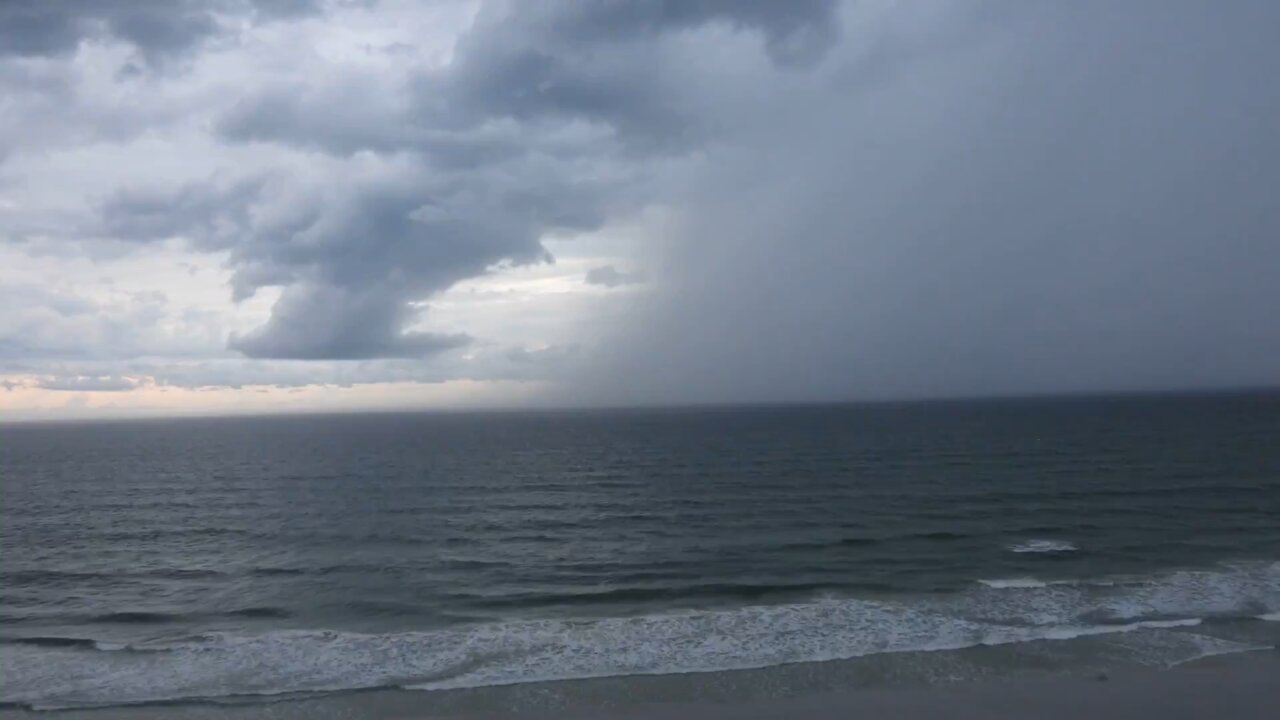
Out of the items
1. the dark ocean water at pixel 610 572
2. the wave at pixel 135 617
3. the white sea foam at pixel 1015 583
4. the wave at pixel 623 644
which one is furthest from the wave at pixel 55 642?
the white sea foam at pixel 1015 583

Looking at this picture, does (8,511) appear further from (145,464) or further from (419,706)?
(419,706)

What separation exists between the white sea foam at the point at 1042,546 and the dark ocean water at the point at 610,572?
22cm

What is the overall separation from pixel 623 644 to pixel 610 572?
9.71 metres

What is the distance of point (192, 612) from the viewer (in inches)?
1127

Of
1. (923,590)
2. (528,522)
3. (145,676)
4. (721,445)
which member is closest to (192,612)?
(145,676)

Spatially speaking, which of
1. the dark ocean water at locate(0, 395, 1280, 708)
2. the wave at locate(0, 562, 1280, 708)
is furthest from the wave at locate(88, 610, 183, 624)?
the wave at locate(0, 562, 1280, 708)

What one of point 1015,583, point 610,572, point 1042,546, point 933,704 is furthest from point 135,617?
point 1042,546

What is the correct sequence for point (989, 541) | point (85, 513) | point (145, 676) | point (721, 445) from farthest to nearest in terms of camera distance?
point (721, 445) < point (85, 513) < point (989, 541) < point (145, 676)

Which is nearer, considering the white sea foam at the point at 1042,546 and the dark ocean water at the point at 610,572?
the dark ocean water at the point at 610,572

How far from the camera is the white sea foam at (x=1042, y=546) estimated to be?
34.3m

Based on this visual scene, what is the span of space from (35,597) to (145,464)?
74317 millimetres

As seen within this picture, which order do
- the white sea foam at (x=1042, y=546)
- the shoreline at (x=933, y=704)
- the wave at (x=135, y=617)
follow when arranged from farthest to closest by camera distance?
the white sea foam at (x=1042, y=546)
the wave at (x=135, y=617)
the shoreline at (x=933, y=704)

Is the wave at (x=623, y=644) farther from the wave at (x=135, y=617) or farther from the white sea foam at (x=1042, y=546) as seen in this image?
the white sea foam at (x=1042, y=546)

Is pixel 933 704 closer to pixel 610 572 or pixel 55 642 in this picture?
pixel 610 572
